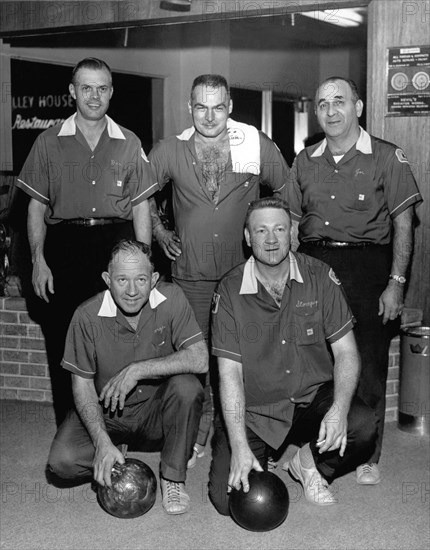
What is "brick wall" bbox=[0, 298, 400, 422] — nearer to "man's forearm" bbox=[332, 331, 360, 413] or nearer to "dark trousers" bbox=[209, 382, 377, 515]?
"dark trousers" bbox=[209, 382, 377, 515]

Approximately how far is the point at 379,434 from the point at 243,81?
632 centimetres

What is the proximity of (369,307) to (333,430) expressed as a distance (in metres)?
0.71

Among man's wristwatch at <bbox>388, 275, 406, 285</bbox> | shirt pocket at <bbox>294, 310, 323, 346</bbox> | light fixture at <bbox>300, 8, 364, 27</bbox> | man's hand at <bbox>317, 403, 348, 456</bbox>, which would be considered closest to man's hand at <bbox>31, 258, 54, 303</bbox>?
shirt pocket at <bbox>294, 310, 323, 346</bbox>

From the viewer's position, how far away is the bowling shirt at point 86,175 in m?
3.63

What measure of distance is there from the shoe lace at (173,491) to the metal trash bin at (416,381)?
148cm

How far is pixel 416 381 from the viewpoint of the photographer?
4.13 metres

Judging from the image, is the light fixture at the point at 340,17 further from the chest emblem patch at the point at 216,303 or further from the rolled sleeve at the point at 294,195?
the chest emblem patch at the point at 216,303

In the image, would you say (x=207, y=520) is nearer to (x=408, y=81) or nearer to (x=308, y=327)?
(x=308, y=327)

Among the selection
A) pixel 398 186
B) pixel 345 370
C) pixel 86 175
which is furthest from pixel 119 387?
pixel 398 186

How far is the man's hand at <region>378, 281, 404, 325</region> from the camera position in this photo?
→ 3.52 m

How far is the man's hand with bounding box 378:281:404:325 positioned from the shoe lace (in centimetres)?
118

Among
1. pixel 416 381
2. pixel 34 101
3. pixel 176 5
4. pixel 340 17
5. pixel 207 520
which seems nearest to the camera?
pixel 207 520

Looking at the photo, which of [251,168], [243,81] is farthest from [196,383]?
[243,81]

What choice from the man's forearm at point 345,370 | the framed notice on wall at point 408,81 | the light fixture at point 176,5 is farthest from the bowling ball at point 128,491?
the light fixture at point 176,5
